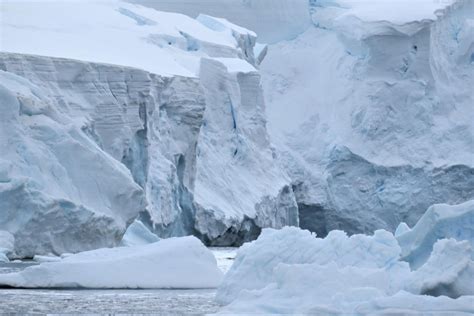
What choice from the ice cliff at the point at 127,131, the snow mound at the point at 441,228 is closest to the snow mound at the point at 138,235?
the ice cliff at the point at 127,131

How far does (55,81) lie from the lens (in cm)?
1154

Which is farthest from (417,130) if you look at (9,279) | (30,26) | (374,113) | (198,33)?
(9,279)

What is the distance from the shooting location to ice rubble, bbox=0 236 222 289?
306 inches

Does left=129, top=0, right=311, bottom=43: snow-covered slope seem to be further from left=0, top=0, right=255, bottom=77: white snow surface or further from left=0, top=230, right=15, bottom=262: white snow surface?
left=0, top=230, right=15, bottom=262: white snow surface

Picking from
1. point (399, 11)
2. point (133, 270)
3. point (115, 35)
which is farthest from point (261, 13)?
point (133, 270)

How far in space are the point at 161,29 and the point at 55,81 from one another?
4561 millimetres

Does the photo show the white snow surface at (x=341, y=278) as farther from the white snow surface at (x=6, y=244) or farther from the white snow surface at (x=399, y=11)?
the white snow surface at (x=399, y=11)

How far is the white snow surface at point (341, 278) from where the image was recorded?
5879 mm

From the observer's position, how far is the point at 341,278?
20.4ft

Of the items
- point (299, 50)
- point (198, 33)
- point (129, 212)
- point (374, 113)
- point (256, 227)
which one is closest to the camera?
point (129, 212)

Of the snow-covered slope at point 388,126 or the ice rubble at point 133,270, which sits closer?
the ice rubble at point 133,270

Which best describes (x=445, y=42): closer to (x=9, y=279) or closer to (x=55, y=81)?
(x=55, y=81)

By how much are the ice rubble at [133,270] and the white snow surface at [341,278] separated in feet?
3.88

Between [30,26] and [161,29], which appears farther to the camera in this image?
[161,29]
